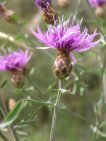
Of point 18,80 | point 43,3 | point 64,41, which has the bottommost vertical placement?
point 18,80

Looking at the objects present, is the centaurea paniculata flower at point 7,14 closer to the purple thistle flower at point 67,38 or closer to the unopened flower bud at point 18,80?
the unopened flower bud at point 18,80

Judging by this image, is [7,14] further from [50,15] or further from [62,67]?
[62,67]

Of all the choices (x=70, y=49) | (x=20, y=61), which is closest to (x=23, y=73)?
(x=20, y=61)

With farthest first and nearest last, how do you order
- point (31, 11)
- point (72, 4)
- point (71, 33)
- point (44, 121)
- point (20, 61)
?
1. point (31, 11)
2. point (72, 4)
3. point (44, 121)
4. point (20, 61)
5. point (71, 33)

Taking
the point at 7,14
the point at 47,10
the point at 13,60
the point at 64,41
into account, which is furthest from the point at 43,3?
the point at 7,14

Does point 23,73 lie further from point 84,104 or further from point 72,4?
point 72,4

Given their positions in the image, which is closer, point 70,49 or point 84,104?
point 70,49
